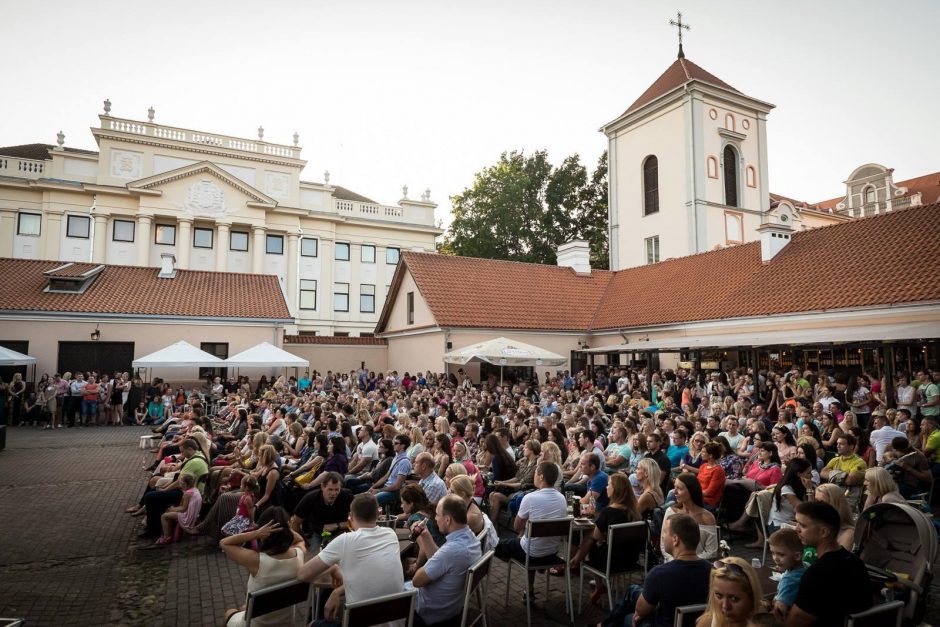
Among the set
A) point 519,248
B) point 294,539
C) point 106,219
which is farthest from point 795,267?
point 106,219

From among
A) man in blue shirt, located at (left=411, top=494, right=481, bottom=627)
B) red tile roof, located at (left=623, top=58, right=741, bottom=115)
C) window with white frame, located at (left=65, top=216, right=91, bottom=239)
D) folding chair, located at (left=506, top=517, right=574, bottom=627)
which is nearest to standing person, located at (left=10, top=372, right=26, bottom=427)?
window with white frame, located at (left=65, top=216, right=91, bottom=239)

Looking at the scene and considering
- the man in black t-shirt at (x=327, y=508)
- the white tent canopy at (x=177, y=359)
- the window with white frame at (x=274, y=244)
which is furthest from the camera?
the window with white frame at (x=274, y=244)

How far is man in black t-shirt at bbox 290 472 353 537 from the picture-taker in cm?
672

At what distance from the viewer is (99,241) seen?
122ft

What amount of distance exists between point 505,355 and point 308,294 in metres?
26.8

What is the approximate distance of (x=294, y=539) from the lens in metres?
4.62

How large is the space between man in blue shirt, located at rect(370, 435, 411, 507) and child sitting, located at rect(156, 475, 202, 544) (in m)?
2.45

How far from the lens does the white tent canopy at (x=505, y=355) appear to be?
19797mm

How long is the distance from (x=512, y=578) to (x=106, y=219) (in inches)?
1572

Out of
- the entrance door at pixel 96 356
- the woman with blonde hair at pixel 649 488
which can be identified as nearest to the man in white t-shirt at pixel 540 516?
the woman with blonde hair at pixel 649 488

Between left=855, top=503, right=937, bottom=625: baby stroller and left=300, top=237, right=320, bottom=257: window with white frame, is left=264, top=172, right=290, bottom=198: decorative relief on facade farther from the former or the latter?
left=855, top=503, right=937, bottom=625: baby stroller

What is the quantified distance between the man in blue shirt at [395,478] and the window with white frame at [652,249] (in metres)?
29.2

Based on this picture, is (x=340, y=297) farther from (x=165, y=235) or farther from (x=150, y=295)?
(x=150, y=295)

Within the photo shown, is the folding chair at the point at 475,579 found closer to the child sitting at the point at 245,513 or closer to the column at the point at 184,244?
the child sitting at the point at 245,513
